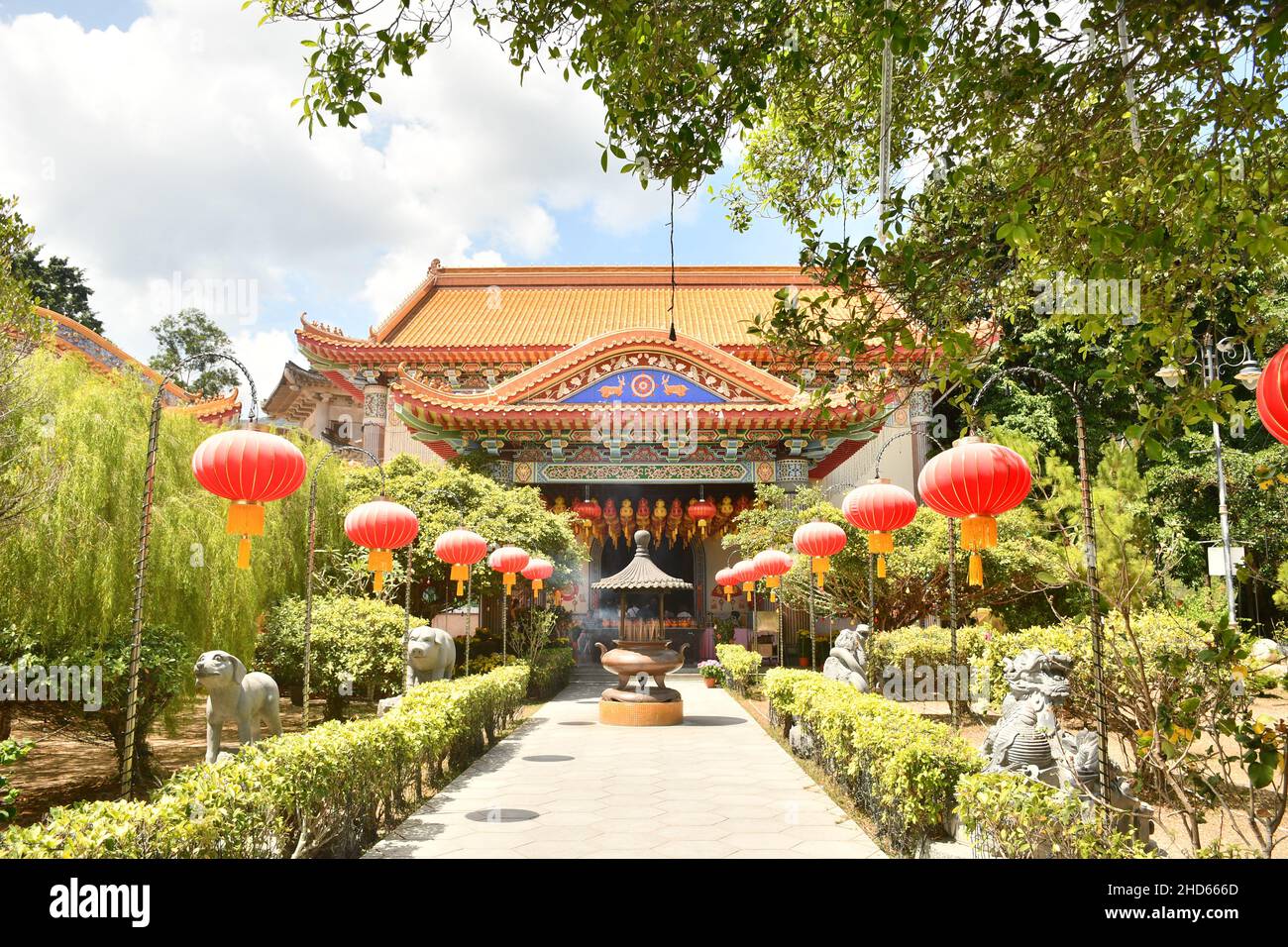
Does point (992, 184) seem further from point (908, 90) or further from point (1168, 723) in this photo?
point (1168, 723)

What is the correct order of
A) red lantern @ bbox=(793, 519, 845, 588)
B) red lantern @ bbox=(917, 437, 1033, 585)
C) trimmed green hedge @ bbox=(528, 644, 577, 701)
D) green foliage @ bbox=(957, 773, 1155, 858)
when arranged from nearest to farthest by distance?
1. green foliage @ bbox=(957, 773, 1155, 858)
2. red lantern @ bbox=(917, 437, 1033, 585)
3. red lantern @ bbox=(793, 519, 845, 588)
4. trimmed green hedge @ bbox=(528, 644, 577, 701)

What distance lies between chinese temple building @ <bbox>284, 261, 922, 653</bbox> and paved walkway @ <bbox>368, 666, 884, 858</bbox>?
5.72 meters

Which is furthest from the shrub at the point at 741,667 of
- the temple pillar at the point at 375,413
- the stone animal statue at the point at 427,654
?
the temple pillar at the point at 375,413

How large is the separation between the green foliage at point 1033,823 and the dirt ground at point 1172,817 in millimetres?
398

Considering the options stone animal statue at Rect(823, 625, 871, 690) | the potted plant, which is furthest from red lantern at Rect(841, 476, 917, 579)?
the potted plant

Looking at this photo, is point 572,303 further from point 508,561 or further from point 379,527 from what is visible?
point 379,527

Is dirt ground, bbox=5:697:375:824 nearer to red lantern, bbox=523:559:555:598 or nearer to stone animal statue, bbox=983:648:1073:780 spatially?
red lantern, bbox=523:559:555:598

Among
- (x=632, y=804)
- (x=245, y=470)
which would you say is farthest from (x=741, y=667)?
(x=245, y=470)

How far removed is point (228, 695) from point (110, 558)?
65.7 inches

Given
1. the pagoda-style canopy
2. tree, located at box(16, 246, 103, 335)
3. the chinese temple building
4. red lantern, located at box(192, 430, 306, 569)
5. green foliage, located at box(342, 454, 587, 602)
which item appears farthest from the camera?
tree, located at box(16, 246, 103, 335)

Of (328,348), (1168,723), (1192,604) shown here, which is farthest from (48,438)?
(1192,604)

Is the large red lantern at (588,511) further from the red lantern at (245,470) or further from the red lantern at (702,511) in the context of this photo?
the red lantern at (245,470)

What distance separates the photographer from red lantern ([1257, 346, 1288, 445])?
116 inches

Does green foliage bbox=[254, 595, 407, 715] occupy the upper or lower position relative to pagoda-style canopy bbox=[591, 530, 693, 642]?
lower
